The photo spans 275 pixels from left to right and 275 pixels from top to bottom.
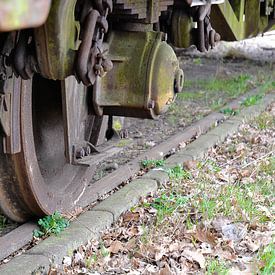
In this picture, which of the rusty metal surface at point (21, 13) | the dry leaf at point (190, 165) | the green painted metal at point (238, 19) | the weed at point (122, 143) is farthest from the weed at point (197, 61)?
the rusty metal surface at point (21, 13)

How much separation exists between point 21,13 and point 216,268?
67.1 inches

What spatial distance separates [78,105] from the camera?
353cm

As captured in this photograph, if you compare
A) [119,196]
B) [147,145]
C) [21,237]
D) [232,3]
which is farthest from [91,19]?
[232,3]

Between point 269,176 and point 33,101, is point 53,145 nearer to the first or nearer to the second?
point 33,101

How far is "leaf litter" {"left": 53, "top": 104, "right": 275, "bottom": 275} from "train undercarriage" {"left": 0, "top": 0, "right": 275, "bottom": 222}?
0.38 m

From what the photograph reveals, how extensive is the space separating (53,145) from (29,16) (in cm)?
191

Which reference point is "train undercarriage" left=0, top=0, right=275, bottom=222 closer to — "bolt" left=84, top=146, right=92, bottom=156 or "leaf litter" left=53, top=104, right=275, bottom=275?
"bolt" left=84, top=146, right=92, bottom=156

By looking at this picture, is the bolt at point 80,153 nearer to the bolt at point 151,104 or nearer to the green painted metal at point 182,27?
the bolt at point 151,104

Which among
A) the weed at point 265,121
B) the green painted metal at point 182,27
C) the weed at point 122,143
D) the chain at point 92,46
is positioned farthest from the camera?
the weed at point 265,121

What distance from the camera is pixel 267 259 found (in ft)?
10.8

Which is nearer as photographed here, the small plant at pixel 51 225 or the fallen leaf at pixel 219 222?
the small plant at pixel 51 225

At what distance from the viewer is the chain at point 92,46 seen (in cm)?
276

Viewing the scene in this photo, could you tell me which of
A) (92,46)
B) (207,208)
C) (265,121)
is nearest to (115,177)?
(207,208)

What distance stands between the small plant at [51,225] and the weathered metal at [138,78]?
581 millimetres
